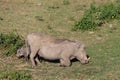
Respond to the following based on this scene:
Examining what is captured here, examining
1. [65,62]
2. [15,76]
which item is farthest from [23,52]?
[15,76]

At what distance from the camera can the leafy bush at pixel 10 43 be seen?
34.4ft

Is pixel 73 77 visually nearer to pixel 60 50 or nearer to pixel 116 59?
pixel 60 50

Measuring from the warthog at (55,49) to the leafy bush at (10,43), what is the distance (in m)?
0.66

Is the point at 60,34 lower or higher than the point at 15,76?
higher

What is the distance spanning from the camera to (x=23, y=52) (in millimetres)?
10203

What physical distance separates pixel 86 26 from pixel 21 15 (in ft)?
7.27

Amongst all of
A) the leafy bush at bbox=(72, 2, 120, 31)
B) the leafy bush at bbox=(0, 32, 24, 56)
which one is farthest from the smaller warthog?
the leafy bush at bbox=(72, 2, 120, 31)

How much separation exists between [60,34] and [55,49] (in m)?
2.41

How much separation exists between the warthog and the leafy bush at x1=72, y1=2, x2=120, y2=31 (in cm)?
267

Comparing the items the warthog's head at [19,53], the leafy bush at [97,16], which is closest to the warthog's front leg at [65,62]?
the warthog's head at [19,53]

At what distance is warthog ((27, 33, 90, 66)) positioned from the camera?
986 centimetres

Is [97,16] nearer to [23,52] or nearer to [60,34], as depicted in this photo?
[60,34]

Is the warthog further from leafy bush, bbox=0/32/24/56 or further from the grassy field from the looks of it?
leafy bush, bbox=0/32/24/56

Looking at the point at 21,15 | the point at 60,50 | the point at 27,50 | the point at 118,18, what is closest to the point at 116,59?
the point at 60,50
